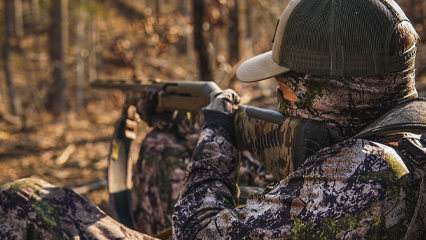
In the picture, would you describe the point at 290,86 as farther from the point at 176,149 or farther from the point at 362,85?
the point at 176,149

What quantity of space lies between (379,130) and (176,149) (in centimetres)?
170

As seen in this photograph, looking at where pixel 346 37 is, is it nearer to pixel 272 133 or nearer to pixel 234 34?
pixel 272 133

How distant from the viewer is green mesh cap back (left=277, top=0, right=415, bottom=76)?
4.50ft

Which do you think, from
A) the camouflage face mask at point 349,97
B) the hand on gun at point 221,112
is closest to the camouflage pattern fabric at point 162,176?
the hand on gun at point 221,112

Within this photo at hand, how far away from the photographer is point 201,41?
5566 millimetres

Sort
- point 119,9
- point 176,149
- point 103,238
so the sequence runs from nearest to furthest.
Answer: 1. point 103,238
2. point 176,149
3. point 119,9

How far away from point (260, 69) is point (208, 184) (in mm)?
612

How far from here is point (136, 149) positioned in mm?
6484

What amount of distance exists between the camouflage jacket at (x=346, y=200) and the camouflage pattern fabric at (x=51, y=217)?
56cm

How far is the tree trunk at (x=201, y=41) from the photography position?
A: 5453 mm

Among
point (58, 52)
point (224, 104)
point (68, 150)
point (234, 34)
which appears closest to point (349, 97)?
point (224, 104)

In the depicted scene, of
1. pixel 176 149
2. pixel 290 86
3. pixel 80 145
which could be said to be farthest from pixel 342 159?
pixel 80 145

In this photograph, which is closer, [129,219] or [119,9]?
[129,219]

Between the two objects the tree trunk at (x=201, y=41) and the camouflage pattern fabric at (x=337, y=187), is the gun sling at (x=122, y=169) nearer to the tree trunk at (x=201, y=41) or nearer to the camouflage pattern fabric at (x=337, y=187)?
the camouflage pattern fabric at (x=337, y=187)
